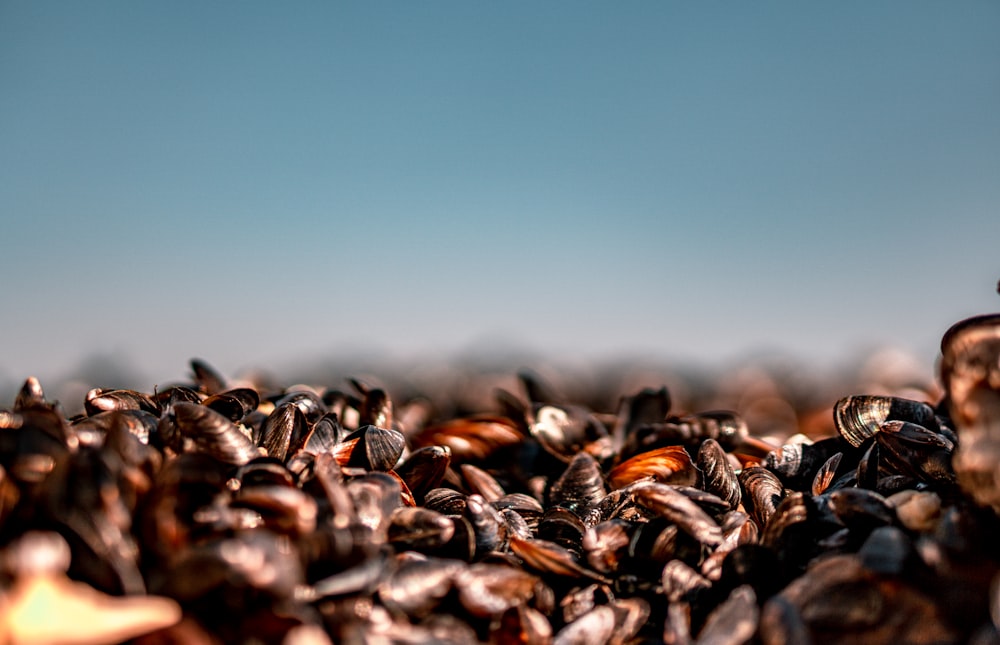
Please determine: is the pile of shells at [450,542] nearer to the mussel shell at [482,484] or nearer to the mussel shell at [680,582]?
the mussel shell at [680,582]

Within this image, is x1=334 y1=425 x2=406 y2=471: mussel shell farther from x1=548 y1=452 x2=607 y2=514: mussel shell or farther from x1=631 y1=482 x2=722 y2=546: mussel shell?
x1=631 y1=482 x2=722 y2=546: mussel shell

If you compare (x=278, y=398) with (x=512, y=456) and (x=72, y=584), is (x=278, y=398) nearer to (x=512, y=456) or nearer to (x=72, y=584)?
(x=512, y=456)

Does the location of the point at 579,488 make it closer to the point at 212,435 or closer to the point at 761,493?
the point at 761,493

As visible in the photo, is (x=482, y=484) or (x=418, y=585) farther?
(x=482, y=484)

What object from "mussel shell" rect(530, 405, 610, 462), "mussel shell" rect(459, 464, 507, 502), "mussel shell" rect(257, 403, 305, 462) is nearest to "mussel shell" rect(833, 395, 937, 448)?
"mussel shell" rect(530, 405, 610, 462)

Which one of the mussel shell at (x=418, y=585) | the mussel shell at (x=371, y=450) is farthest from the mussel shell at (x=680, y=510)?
the mussel shell at (x=371, y=450)

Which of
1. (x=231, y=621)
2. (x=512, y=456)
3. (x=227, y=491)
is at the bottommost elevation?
(x=512, y=456)

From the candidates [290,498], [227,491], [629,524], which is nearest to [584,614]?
[629,524]

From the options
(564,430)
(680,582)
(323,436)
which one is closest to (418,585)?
(680,582)
